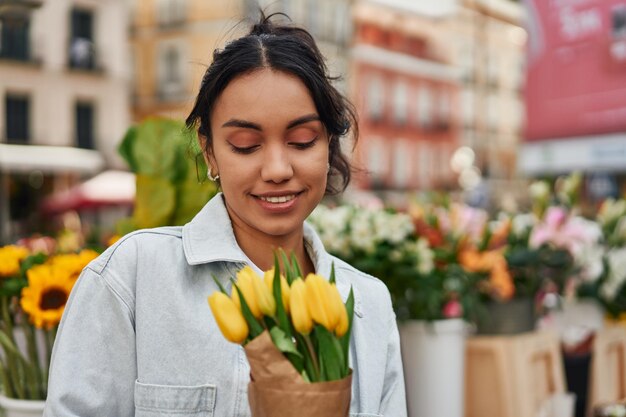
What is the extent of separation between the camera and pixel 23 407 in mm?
1495

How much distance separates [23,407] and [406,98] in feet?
75.8

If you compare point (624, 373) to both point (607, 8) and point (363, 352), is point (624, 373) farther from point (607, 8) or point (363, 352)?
point (607, 8)

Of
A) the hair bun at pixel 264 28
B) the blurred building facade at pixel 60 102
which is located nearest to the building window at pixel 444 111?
the blurred building facade at pixel 60 102

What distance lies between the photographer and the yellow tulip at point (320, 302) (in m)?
0.62

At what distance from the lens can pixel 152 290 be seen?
881 millimetres

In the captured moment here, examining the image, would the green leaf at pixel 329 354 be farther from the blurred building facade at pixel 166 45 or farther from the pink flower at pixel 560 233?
the blurred building facade at pixel 166 45

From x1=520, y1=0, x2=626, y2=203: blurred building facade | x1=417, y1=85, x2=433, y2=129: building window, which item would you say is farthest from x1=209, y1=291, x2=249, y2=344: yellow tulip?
x1=417, y1=85, x2=433, y2=129: building window

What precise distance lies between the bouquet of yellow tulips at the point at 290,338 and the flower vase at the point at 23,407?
37.8 inches

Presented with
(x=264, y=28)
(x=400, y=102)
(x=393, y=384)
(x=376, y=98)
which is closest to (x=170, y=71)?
(x=376, y=98)

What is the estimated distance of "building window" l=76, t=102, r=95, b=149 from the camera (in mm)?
14938

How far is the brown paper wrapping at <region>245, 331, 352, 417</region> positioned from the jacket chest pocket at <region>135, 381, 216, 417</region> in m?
0.23

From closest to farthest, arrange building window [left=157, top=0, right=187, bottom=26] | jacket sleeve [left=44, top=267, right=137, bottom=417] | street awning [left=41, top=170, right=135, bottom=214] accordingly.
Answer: jacket sleeve [left=44, top=267, right=137, bottom=417], street awning [left=41, top=170, right=135, bottom=214], building window [left=157, top=0, right=187, bottom=26]

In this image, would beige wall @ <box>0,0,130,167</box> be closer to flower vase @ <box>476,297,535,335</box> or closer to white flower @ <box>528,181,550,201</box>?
white flower @ <box>528,181,550,201</box>

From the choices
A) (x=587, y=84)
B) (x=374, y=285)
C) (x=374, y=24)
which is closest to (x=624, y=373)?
(x=374, y=285)
